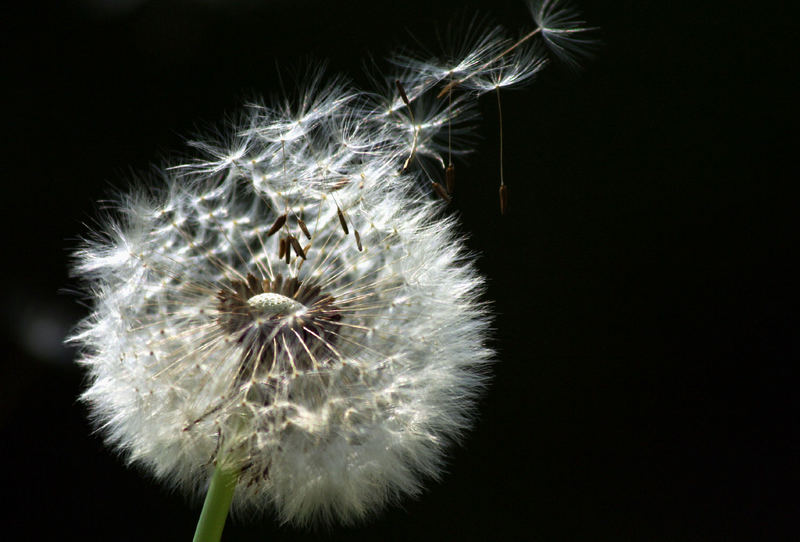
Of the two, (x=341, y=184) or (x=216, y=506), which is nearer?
(x=216, y=506)

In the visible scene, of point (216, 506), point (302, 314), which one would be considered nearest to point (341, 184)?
point (302, 314)

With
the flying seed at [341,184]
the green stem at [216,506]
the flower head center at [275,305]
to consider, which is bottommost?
the green stem at [216,506]

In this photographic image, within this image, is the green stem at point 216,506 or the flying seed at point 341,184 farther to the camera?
the flying seed at point 341,184

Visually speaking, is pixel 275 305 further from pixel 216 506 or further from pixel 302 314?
pixel 216 506

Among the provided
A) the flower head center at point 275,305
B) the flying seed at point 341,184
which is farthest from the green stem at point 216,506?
the flying seed at point 341,184

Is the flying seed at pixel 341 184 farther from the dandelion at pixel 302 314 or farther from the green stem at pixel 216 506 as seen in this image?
the green stem at pixel 216 506

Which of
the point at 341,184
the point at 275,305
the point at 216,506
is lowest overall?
the point at 216,506

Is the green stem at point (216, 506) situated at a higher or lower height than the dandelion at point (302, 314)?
lower

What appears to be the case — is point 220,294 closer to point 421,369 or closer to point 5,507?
point 421,369
